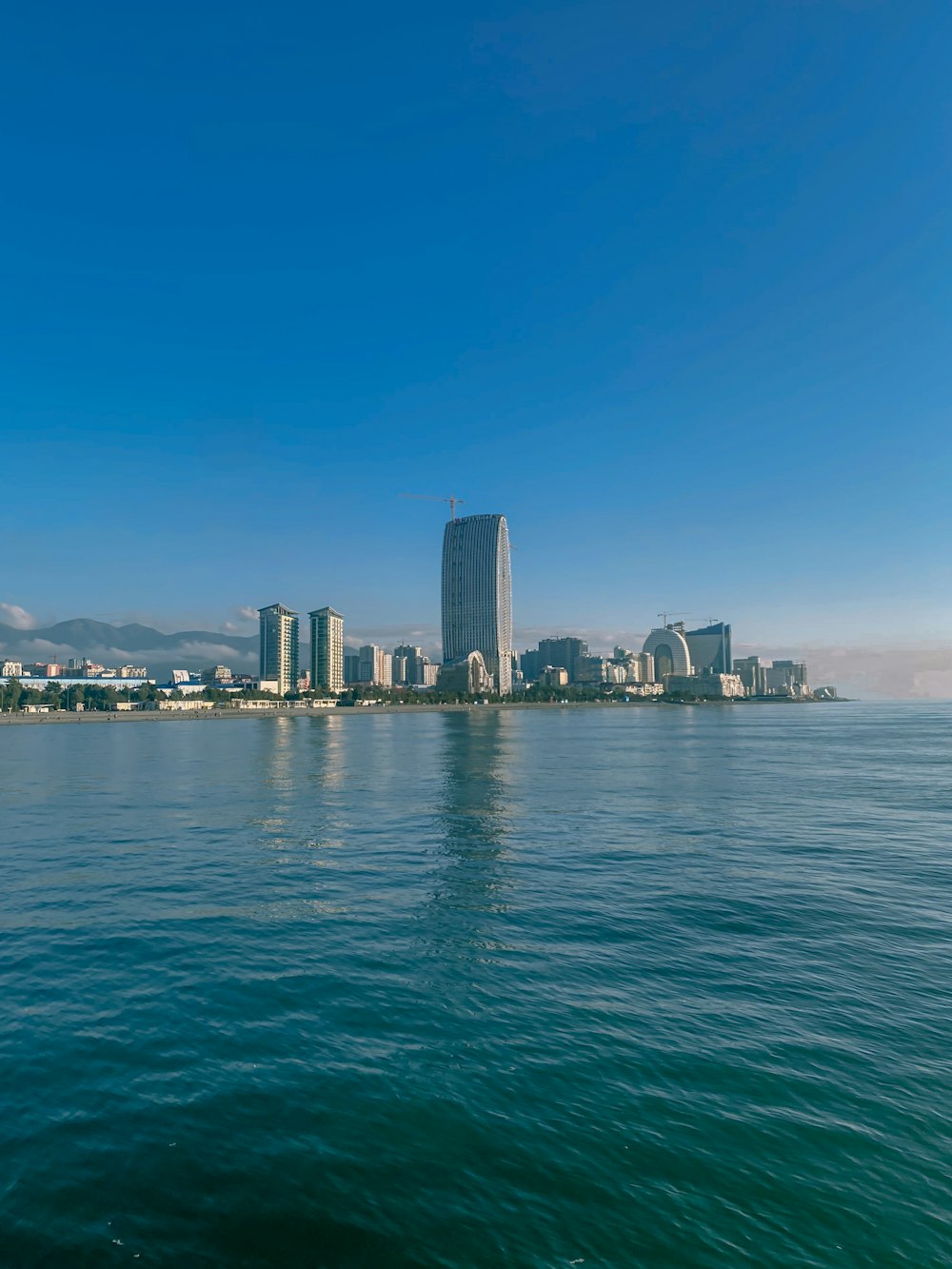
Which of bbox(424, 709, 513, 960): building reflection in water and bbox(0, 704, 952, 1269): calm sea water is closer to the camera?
bbox(0, 704, 952, 1269): calm sea water

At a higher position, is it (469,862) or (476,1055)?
(476,1055)

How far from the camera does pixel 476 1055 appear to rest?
16062 mm

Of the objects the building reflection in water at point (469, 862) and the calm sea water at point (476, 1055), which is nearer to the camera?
the calm sea water at point (476, 1055)

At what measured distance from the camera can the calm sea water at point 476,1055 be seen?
1119 centimetres

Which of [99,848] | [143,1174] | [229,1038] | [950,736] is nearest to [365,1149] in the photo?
[143,1174]

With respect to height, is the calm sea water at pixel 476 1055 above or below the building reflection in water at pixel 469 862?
above

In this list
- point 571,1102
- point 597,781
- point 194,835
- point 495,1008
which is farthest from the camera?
point 597,781

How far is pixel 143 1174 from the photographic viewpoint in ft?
40.3

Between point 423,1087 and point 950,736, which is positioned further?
point 950,736

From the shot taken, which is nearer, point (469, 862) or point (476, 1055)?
point (476, 1055)

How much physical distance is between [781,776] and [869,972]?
181 feet

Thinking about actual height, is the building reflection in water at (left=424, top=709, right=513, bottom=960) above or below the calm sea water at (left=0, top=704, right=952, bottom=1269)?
below

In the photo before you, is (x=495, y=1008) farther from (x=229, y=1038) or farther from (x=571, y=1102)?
(x=229, y=1038)

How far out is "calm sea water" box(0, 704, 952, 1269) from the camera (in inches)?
440
